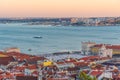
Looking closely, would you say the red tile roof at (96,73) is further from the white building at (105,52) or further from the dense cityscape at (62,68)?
the white building at (105,52)

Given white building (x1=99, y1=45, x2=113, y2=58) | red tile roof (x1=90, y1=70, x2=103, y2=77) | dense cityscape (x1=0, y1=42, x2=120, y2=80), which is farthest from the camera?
white building (x1=99, y1=45, x2=113, y2=58)

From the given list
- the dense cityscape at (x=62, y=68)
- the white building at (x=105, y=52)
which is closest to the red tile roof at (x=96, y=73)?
the dense cityscape at (x=62, y=68)

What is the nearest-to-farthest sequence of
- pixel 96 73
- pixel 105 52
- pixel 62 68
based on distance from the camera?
pixel 96 73 → pixel 62 68 → pixel 105 52

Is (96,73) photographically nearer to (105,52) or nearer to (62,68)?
(62,68)

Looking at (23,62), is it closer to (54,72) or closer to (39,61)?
(39,61)

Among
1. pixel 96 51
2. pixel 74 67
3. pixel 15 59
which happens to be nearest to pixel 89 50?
pixel 96 51

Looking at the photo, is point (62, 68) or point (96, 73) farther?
point (62, 68)

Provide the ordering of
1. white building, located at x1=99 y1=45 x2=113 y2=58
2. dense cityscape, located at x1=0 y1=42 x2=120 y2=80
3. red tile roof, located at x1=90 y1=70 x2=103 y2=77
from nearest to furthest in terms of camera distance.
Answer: dense cityscape, located at x1=0 y1=42 x2=120 y2=80, red tile roof, located at x1=90 y1=70 x2=103 y2=77, white building, located at x1=99 y1=45 x2=113 y2=58

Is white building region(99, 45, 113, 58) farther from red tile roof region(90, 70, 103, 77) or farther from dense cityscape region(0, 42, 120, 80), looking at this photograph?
red tile roof region(90, 70, 103, 77)

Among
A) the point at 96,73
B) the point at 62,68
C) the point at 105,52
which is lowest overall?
the point at 105,52

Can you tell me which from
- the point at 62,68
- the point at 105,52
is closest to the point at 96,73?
the point at 62,68

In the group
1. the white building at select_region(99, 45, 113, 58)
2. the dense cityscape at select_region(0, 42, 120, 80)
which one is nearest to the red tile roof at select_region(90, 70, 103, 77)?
the dense cityscape at select_region(0, 42, 120, 80)
